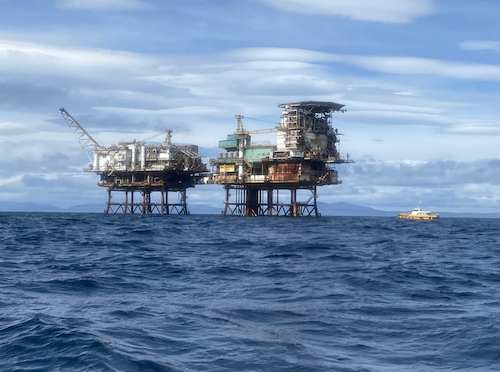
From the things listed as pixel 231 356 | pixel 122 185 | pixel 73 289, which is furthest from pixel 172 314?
pixel 122 185

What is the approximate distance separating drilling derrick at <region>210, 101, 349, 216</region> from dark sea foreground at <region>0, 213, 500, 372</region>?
67146 mm

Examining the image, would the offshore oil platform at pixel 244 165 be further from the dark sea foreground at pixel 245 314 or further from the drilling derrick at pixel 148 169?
the dark sea foreground at pixel 245 314

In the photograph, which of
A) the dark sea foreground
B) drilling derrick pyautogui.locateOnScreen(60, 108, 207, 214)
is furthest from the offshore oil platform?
the dark sea foreground

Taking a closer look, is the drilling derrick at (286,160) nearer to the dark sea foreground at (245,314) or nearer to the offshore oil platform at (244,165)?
the offshore oil platform at (244,165)

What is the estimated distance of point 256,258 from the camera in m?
29.6

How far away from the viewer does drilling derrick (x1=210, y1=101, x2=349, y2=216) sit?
95938mm

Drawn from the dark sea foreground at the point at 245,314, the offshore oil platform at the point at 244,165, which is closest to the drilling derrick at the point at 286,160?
the offshore oil platform at the point at 244,165

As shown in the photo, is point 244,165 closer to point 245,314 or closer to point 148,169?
point 148,169

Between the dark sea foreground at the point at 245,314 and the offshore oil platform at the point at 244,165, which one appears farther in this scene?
the offshore oil platform at the point at 244,165

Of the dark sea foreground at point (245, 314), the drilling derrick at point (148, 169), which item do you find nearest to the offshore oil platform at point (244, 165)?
the drilling derrick at point (148, 169)

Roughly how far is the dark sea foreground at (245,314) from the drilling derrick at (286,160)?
67.1m

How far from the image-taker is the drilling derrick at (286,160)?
95.9 meters

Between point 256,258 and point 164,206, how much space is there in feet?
291

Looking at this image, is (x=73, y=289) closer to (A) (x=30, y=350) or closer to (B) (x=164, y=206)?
(A) (x=30, y=350)
